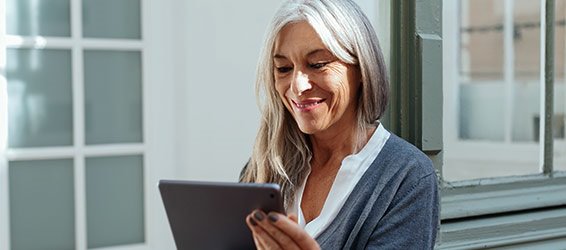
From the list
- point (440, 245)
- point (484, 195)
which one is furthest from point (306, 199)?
point (484, 195)

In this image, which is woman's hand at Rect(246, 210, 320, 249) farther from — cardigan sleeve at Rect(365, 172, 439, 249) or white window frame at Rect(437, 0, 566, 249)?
white window frame at Rect(437, 0, 566, 249)

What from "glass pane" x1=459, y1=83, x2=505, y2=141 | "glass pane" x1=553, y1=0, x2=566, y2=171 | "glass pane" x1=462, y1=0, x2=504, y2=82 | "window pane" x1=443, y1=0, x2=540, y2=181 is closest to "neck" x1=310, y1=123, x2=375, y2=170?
"glass pane" x1=553, y1=0, x2=566, y2=171

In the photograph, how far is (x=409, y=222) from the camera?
3.92 ft

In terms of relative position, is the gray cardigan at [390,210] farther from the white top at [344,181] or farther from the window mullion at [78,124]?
the window mullion at [78,124]

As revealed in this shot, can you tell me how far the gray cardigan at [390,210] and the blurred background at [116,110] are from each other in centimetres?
109

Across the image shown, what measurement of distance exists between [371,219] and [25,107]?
1.49m

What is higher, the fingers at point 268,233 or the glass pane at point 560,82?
the glass pane at point 560,82

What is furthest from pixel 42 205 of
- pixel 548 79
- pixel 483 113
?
pixel 483 113

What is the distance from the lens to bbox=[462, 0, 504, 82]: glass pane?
4.53 m

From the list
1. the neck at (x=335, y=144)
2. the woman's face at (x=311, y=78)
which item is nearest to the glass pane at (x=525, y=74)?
the neck at (x=335, y=144)

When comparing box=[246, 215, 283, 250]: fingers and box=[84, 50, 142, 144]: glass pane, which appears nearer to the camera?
box=[246, 215, 283, 250]: fingers

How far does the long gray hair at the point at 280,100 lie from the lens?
1.22 meters

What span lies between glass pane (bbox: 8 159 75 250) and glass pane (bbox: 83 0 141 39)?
1.53ft

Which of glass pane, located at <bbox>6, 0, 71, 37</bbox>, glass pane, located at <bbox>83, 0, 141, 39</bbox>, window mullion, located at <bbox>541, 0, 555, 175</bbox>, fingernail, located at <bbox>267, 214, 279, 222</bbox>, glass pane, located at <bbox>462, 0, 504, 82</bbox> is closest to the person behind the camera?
fingernail, located at <bbox>267, 214, 279, 222</bbox>
